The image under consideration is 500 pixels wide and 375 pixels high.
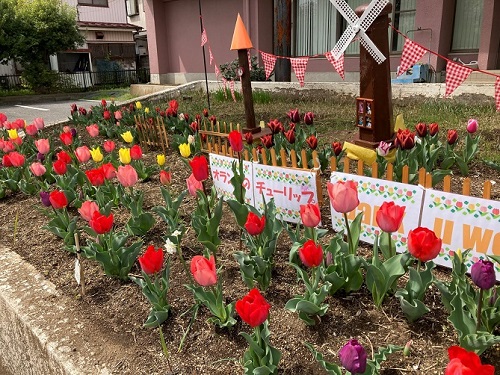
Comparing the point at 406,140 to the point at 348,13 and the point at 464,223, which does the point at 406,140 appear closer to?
the point at 464,223

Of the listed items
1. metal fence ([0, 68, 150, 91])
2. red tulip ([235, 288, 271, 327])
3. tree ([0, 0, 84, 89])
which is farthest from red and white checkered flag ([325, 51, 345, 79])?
metal fence ([0, 68, 150, 91])

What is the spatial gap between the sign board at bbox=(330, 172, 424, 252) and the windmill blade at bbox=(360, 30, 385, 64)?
6.51ft

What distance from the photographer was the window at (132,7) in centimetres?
2855

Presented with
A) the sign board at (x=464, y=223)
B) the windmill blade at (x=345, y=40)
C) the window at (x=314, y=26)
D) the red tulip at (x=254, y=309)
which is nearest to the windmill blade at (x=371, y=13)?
the windmill blade at (x=345, y=40)

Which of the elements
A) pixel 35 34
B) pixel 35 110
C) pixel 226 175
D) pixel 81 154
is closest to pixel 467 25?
pixel 226 175

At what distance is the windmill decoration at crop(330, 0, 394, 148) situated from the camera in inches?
164

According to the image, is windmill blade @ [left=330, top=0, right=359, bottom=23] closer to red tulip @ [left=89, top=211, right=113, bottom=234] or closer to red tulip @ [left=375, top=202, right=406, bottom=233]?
red tulip @ [left=375, top=202, right=406, bottom=233]

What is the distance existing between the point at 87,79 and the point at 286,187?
26.8m

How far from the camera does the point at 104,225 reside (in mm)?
2178

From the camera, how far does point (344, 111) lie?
7.57 m

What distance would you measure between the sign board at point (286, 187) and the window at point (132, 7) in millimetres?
29137

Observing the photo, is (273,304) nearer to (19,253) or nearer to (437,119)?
(19,253)

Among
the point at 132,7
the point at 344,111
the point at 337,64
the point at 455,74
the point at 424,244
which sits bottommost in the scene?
the point at 344,111

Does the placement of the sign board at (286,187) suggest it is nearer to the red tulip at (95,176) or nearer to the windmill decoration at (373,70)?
the red tulip at (95,176)
